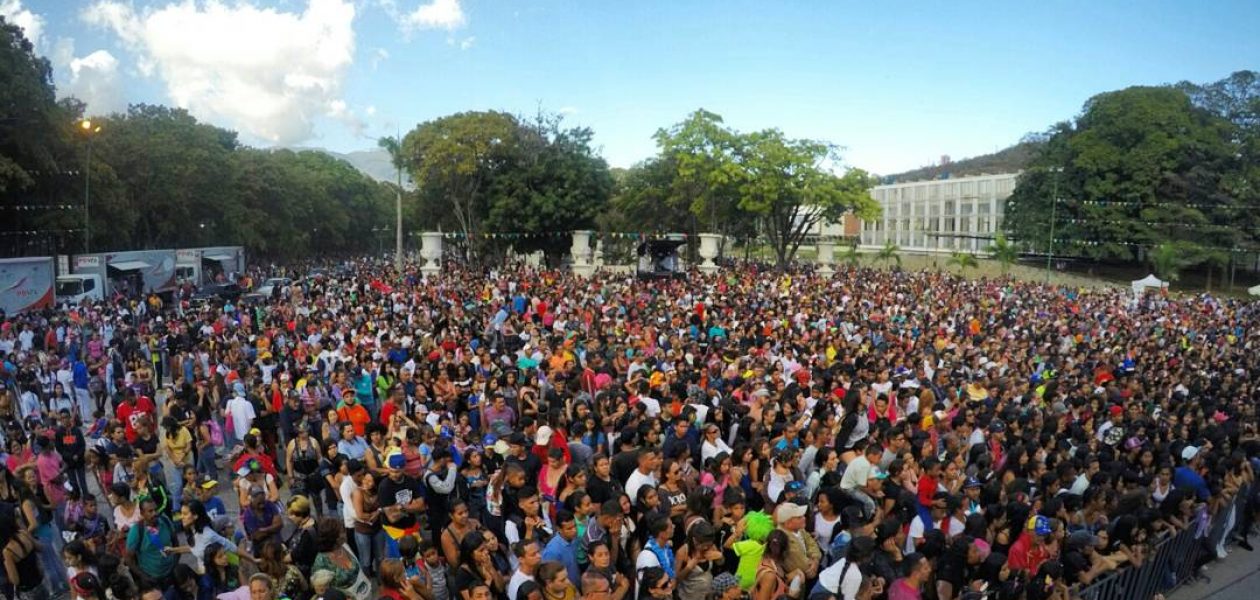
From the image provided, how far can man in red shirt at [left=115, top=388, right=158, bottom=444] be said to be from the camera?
24.7 ft

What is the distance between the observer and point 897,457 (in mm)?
6453

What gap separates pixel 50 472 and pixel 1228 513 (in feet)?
36.2

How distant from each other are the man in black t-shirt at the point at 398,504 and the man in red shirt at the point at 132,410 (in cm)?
367

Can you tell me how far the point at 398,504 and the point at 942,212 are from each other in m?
76.9

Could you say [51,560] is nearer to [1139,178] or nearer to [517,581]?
[517,581]

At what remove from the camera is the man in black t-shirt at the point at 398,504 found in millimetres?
5090

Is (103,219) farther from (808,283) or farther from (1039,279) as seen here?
(1039,279)

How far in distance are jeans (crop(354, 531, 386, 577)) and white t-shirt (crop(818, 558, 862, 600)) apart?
3.28 metres

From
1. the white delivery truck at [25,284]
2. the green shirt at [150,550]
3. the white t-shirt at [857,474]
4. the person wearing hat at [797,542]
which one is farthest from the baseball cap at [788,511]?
the white delivery truck at [25,284]

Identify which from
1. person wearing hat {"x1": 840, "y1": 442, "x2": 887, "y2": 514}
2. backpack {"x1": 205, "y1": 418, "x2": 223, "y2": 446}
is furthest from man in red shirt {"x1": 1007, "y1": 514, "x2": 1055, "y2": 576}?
backpack {"x1": 205, "y1": 418, "x2": 223, "y2": 446}

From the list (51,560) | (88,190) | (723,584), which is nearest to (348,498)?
(51,560)

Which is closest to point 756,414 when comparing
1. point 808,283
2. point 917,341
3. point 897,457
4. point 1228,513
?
point 897,457

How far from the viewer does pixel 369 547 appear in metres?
5.93

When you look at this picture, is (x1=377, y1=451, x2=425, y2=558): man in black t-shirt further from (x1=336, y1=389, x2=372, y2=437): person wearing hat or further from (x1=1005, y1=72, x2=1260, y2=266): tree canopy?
(x1=1005, y1=72, x2=1260, y2=266): tree canopy
